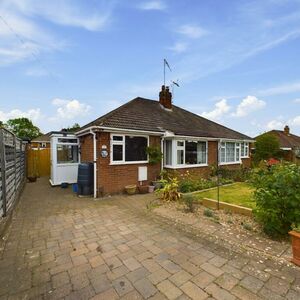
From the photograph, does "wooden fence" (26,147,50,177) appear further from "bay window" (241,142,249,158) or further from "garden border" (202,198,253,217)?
"bay window" (241,142,249,158)

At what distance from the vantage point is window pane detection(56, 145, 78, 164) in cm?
1157

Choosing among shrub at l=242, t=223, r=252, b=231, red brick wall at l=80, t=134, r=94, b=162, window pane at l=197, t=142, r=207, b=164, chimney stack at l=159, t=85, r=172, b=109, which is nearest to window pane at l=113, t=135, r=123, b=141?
red brick wall at l=80, t=134, r=94, b=162

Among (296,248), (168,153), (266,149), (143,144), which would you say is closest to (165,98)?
(168,153)

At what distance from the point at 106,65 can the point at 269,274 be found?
10.9m

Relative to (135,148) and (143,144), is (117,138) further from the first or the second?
(143,144)

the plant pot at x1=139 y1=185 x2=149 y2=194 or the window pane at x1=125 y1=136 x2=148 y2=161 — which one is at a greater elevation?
the window pane at x1=125 y1=136 x2=148 y2=161

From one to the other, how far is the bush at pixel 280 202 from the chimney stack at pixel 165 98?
1112 cm

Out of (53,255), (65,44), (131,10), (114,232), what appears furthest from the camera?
(65,44)

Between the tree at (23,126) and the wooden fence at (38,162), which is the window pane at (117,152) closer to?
the wooden fence at (38,162)

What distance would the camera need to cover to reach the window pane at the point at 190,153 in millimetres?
11342

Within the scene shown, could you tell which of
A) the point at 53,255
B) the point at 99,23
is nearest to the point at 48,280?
the point at 53,255

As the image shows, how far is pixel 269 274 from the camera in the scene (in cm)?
302

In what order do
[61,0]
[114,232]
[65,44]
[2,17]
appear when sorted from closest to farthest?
[114,232], [2,17], [61,0], [65,44]

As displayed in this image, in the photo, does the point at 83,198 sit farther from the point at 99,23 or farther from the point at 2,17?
the point at 99,23
